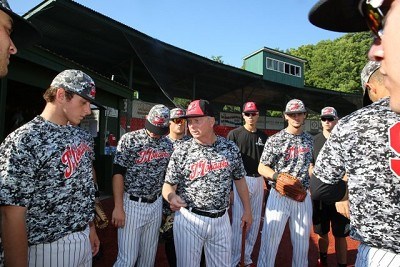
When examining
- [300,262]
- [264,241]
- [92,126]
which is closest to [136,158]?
[264,241]

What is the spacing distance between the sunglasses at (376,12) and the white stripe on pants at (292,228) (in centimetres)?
315

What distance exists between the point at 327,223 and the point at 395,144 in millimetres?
3324

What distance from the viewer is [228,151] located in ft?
9.85

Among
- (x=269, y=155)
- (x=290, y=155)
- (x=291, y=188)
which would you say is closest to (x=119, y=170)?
(x=269, y=155)

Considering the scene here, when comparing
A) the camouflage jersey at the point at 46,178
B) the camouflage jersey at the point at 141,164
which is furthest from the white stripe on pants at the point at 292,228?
the camouflage jersey at the point at 46,178

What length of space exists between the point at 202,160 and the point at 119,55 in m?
9.18

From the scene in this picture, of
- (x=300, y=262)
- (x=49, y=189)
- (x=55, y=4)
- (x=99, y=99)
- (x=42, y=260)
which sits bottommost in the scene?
(x=300, y=262)

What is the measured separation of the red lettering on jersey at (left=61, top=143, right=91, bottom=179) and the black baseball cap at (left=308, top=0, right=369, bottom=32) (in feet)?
5.59

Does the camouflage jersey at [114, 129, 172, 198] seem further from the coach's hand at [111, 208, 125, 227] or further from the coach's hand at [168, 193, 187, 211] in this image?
the coach's hand at [168, 193, 187, 211]

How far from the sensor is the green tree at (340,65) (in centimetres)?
3891

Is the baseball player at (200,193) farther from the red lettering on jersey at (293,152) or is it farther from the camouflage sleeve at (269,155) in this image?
the red lettering on jersey at (293,152)

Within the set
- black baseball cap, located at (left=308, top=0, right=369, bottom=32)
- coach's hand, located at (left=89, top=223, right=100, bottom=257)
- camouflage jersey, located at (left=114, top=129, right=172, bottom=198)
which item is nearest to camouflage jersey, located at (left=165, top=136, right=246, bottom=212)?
camouflage jersey, located at (left=114, top=129, right=172, bottom=198)

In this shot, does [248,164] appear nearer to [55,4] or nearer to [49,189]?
[49,189]

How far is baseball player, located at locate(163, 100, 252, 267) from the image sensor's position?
2.78m
